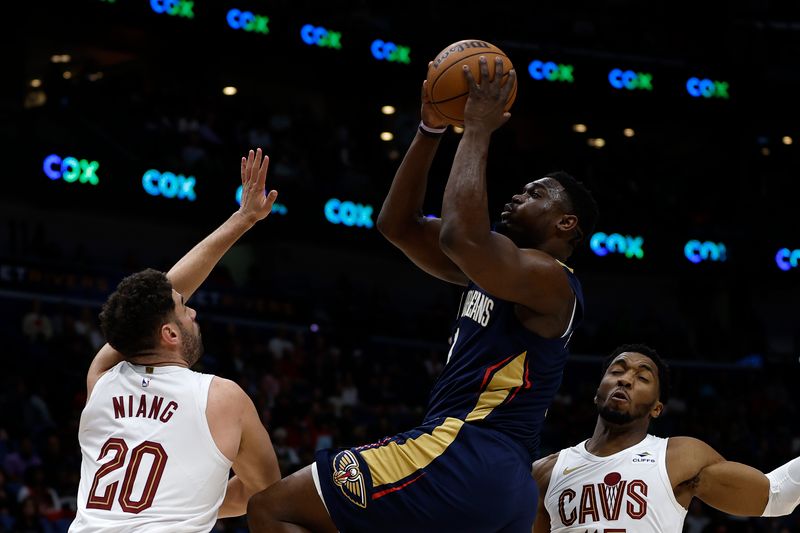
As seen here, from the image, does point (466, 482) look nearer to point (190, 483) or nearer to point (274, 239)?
point (190, 483)

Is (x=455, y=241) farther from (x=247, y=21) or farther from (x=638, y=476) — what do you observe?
(x=247, y=21)

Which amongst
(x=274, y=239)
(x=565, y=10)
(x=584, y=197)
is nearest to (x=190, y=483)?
(x=584, y=197)

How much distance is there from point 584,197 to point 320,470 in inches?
61.4

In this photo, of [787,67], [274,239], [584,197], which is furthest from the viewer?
[787,67]

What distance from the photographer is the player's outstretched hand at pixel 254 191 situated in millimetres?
5016

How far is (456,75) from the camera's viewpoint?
447 centimetres

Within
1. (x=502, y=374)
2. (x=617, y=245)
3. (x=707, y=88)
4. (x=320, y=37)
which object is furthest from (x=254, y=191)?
(x=707, y=88)

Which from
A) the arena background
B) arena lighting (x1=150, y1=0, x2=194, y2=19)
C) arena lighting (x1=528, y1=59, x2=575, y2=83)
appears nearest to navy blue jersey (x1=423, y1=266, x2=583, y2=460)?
the arena background

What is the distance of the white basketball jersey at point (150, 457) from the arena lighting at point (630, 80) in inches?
864

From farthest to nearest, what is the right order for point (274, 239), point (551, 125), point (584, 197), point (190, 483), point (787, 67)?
point (551, 125) → point (787, 67) → point (274, 239) → point (584, 197) → point (190, 483)

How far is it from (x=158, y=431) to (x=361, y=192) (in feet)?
56.9

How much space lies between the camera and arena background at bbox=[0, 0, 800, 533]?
638 inches

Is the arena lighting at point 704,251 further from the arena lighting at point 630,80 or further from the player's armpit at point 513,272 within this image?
the player's armpit at point 513,272

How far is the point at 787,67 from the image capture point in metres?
26.0
